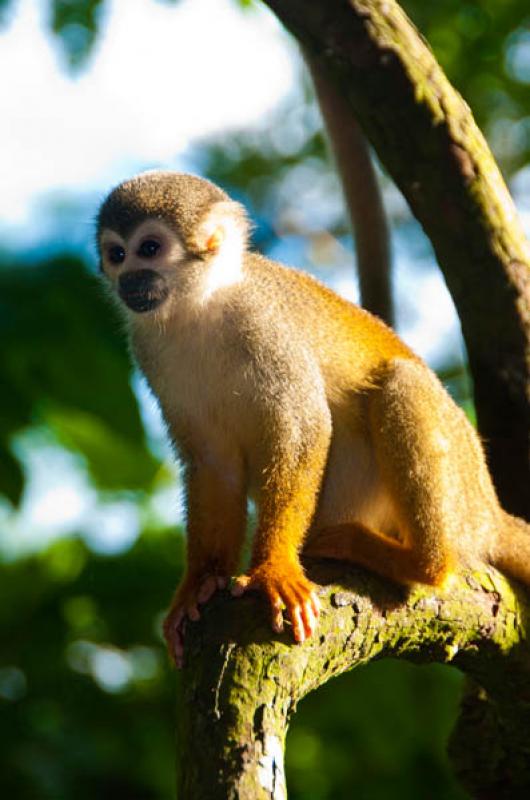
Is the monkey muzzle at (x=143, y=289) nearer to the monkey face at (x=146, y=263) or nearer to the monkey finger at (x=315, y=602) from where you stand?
the monkey face at (x=146, y=263)

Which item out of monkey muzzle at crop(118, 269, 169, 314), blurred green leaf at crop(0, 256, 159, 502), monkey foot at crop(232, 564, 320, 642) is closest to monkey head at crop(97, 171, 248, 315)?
monkey muzzle at crop(118, 269, 169, 314)

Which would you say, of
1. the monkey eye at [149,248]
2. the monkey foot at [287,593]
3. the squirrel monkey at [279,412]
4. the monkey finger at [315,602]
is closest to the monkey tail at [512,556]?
the squirrel monkey at [279,412]

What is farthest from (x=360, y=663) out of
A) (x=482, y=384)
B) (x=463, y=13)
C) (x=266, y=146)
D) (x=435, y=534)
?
(x=266, y=146)

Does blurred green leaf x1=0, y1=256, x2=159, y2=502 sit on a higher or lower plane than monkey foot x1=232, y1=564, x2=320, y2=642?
lower

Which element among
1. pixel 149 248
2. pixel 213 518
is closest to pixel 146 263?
pixel 149 248

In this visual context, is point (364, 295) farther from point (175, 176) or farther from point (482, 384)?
point (175, 176)

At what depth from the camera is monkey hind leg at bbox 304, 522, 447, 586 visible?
387 cm

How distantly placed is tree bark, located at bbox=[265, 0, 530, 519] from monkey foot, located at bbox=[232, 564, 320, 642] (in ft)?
4.81

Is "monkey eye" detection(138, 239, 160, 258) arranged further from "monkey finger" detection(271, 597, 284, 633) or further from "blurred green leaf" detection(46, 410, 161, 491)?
"monkey finger" detection(271, 597, 284, 633)

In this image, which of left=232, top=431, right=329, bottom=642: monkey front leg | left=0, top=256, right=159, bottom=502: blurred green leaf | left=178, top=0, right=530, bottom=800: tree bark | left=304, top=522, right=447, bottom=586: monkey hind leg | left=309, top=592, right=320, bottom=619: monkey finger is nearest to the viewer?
left=178, top=0, right=530, bottom=800: tree bark

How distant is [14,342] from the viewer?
4730 millimetres

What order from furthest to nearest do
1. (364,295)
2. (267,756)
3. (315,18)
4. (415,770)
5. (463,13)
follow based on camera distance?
(463,13) < (415,770) < (364,295) < (315,18) < (267,756)

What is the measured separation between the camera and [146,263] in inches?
172

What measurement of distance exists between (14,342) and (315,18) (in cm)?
195
